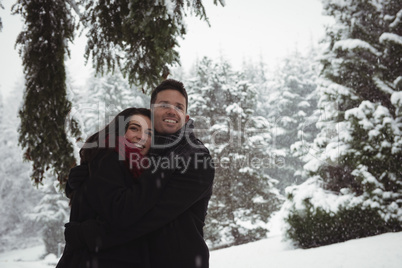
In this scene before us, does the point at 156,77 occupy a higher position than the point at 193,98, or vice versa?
the point at 193,98

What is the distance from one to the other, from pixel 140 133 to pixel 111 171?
0.50 metres

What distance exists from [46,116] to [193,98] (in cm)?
1287

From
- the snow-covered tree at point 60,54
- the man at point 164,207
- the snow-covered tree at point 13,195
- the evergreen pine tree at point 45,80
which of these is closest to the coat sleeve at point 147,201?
the man at point 164,207

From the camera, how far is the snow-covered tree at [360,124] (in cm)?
984

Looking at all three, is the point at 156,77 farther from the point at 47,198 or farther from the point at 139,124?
the point at 47,198

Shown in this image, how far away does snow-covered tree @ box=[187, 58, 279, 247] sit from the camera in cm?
1644

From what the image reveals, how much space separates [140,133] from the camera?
7.89 feet

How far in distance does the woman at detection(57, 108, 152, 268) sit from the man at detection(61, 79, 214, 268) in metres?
0.05

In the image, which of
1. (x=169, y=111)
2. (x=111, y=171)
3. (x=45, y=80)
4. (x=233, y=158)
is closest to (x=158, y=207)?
(x=111, y=171)

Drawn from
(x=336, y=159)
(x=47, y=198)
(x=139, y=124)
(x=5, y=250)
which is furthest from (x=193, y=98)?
(x=5, y=250)

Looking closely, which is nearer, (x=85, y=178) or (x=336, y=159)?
(x=85, y=178)

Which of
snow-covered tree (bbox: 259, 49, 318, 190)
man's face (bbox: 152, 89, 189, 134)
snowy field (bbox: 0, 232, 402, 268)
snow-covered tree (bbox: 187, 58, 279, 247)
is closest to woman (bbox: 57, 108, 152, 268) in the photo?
man's face (bbox: 152, 89, 189, 134)

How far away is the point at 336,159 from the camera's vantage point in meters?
10.9

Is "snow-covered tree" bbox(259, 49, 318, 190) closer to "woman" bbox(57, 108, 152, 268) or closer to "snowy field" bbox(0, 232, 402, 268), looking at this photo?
"snowy field" bbox(0, 232, 402, 268)
